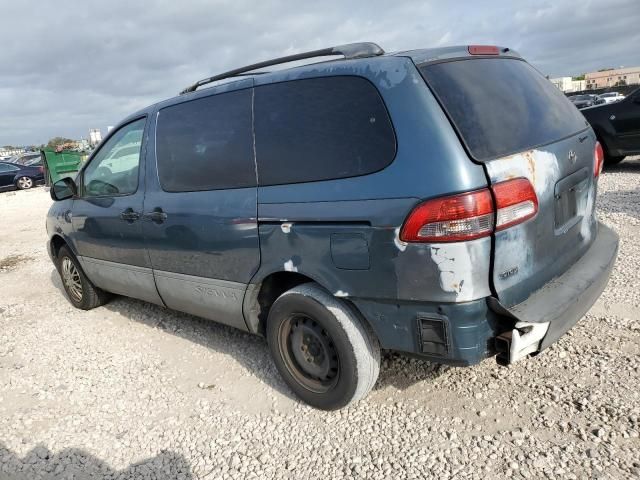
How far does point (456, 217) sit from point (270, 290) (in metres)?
1.38

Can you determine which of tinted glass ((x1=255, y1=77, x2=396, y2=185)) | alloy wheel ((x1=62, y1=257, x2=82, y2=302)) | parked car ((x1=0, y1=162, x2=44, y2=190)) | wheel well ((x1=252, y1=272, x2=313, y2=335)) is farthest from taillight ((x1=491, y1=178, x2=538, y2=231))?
parked car ((x1=0, y1=162, x2=44, y2=190))

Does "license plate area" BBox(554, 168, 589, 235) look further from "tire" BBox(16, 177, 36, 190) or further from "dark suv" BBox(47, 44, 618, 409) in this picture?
"tire" BBox(16, 177, 36, 190)

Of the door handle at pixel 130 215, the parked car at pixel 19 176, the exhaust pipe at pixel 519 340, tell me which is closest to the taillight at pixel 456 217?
the exhaust pipe at pixel 519 340

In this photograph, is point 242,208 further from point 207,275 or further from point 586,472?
point 586,472

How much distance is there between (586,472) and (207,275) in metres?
2.40

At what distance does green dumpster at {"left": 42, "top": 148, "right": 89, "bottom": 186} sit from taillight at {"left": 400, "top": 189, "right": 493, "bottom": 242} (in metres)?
20.2

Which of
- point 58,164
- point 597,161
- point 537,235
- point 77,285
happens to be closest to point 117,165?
point 77,285

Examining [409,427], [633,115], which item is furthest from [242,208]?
[633,115]

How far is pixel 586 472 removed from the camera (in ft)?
7.49

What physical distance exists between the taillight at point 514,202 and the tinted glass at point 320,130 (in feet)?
1.75

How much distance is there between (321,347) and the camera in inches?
114

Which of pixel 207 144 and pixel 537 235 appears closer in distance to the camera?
pixel 537 235

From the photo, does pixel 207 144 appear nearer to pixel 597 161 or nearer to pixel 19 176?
pixel 597 161

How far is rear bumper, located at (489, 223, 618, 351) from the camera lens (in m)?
2.36
